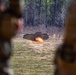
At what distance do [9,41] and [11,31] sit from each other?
0.10 metres

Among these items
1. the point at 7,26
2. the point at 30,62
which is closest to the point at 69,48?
the point at 7,26

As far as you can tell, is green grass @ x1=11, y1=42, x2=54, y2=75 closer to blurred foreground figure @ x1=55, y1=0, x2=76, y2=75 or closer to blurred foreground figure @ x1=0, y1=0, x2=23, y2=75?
blurred foreground figure @ x1=0, y1=0, x2=23, y2=75

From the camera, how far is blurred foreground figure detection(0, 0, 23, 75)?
1.71 metres

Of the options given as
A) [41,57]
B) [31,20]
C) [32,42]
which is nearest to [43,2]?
[31,20]

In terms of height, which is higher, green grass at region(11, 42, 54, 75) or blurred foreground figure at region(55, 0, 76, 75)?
blurred foreground figure at region(55, 0, 76, 75)

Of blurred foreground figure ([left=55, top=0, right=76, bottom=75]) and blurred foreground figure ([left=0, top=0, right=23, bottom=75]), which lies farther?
blurred foreground figure ([left=0, top=0, right=23, bottom=75])

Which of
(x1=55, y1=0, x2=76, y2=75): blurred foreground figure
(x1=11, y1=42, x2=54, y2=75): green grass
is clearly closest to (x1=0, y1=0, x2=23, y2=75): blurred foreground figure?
(x1=55, y1=0, x2=76, y2=75): blurred foreground figure

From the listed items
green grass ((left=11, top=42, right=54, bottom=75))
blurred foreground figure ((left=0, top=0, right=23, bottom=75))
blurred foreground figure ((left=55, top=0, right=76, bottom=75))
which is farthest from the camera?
green grass ((left=11, top=42, right=54, bottom=75))

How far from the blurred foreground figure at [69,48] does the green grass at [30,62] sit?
5.68 meters

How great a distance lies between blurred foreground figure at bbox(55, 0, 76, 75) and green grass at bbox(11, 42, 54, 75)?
5680mm

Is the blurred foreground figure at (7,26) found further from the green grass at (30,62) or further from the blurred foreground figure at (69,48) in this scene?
the green grass at (30,62)

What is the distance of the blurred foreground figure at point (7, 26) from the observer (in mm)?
1705

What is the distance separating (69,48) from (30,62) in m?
6.42

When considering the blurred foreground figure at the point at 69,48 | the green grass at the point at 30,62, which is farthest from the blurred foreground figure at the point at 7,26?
the green grass at the point at 30,62
